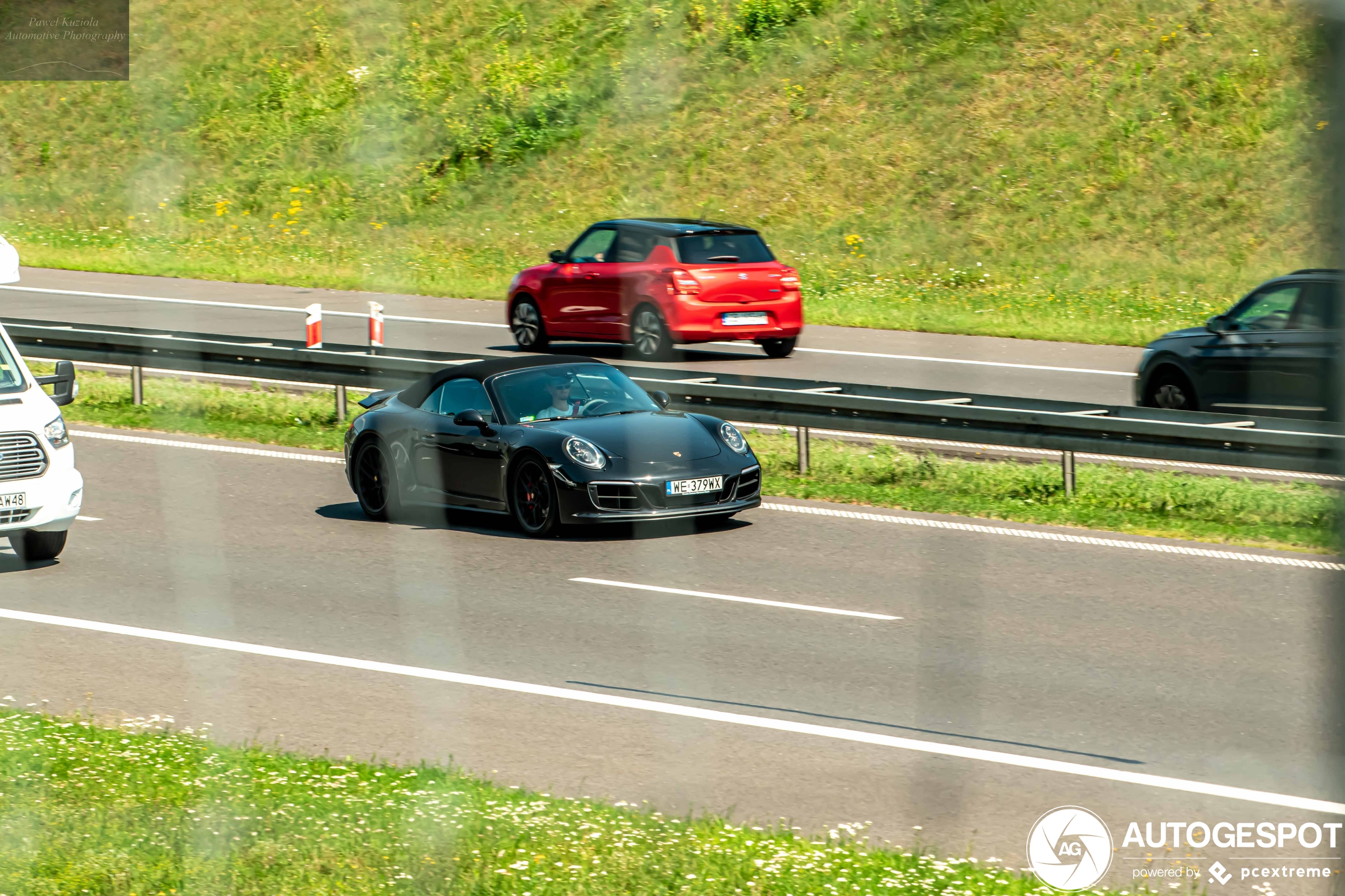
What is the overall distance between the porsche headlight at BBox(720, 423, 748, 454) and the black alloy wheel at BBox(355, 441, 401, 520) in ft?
8.36

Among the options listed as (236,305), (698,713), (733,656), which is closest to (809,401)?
(733,656)

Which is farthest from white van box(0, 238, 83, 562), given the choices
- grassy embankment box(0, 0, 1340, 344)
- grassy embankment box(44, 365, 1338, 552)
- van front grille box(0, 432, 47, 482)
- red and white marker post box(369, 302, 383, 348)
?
grassy embankment box(0, 0, 1340, 344)

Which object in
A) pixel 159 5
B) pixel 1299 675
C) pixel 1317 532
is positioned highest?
pixel 159 5

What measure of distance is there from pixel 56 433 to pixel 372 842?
6.48 metres

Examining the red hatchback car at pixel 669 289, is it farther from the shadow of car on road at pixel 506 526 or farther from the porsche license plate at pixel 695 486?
the porsche license plate at pixel 695 486

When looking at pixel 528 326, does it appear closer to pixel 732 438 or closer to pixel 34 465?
pixel 732 438

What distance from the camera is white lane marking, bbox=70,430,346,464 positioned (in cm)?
1564

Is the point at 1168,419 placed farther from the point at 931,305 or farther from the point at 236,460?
the point at 931,305

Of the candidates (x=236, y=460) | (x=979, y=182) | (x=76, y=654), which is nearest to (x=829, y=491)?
(x=236, y=460)

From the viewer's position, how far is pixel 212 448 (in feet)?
53.0

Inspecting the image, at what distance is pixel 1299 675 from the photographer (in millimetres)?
7977

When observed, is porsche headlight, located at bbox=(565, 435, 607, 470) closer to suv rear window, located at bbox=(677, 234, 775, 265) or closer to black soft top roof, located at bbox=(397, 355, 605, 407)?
black soft top roof, located at bbox=(397, 355, 605, 407)

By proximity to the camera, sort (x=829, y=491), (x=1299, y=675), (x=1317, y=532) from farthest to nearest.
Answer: (x=829, y=491), (x=1299, y=675), (x=1317, y=532)

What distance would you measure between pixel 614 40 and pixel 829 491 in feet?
82.6
